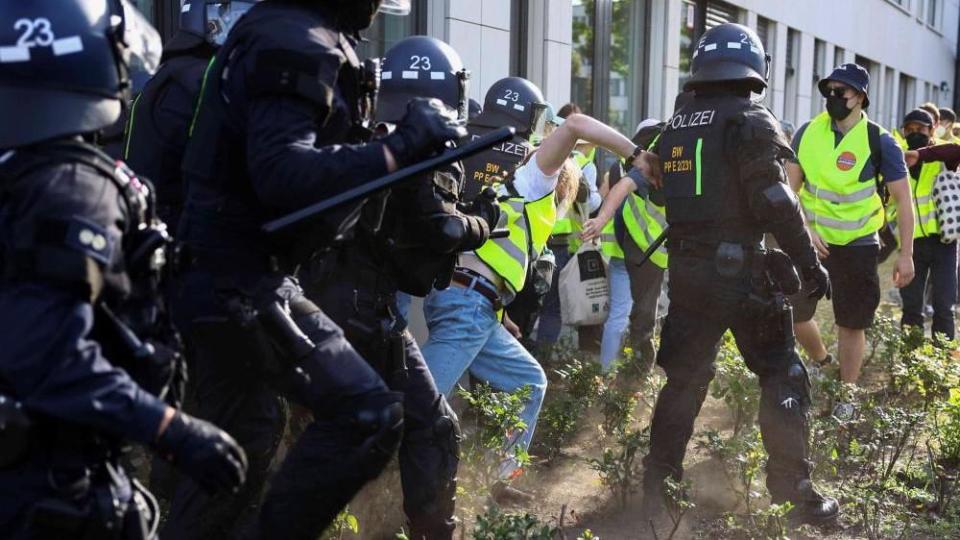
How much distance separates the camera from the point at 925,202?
8.44 metres

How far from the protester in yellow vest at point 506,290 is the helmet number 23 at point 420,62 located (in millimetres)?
659

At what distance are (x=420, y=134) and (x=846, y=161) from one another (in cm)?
438

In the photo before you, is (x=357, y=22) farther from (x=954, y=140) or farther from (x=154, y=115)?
(x=954, y=140)

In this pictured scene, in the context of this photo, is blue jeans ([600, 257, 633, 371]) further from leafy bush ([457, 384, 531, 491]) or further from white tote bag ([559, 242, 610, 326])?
leafy bush ([457, 384, 531, 491])

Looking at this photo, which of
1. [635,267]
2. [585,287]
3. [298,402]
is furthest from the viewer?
[585,287]

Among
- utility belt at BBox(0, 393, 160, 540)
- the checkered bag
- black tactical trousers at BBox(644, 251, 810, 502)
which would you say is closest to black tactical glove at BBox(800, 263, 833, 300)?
black tactical trousers at BBox(644, 251, 810, 502)

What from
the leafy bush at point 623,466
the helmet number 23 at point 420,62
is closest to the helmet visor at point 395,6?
the helmet number 23 at point 420,62

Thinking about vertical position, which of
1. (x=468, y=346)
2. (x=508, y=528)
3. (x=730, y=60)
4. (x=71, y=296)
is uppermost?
(x=730, y=60)

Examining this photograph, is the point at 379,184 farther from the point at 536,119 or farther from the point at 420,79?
the point at 536,119

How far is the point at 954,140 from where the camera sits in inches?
395

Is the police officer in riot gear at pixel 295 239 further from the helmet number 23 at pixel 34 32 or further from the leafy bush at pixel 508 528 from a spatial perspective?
the helmet number 23 at pixel 34 32

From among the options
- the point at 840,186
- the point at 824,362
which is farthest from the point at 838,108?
the point at 824,362

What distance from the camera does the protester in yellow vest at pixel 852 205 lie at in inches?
261

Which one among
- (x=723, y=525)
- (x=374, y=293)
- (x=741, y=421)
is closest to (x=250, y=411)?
(x=374, y=293)
